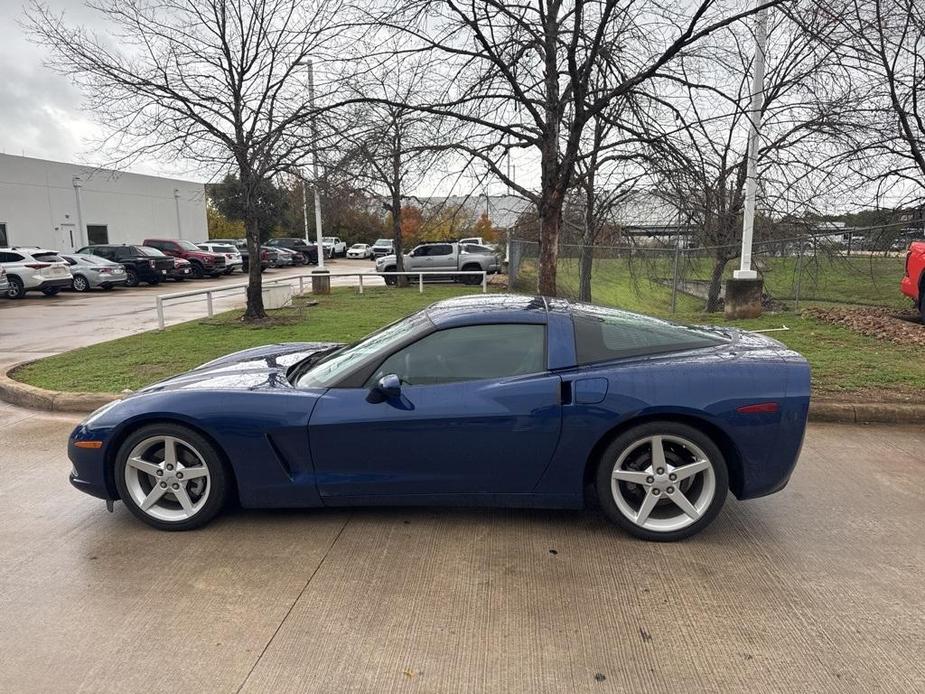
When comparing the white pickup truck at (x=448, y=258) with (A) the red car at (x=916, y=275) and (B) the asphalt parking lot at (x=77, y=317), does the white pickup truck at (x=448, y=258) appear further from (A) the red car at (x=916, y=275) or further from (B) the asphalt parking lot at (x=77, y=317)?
(A) the red car at (x=916, y=275)

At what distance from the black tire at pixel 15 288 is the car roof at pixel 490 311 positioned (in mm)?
19849

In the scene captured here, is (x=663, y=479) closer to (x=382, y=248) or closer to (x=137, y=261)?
(x=137, y=261)

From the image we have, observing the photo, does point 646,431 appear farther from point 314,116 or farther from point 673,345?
point 314,116

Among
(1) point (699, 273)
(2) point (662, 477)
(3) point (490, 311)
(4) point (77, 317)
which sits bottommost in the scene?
(4) point (77, 317)

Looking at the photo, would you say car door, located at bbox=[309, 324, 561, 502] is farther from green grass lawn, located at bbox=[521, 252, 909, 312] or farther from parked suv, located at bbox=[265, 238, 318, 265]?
parked suv, located at bbox=[265, 238, 318, 265]

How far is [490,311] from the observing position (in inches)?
148

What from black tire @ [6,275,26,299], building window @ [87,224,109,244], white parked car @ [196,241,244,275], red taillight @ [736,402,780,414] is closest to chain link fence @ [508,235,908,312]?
red taillight @ [736,402,780,414]

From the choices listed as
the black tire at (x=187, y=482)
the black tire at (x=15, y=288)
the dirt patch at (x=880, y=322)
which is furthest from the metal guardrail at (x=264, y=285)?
the black tire at (x=187, y=482)

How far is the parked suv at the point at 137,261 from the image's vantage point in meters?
24.9

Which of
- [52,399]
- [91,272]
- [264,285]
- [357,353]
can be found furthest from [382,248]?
[357,353]

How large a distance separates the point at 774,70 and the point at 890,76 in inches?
130

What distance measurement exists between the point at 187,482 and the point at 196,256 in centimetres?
2820

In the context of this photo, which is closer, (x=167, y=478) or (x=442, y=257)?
(x=167, y=478)

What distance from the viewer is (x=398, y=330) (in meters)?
3.91
